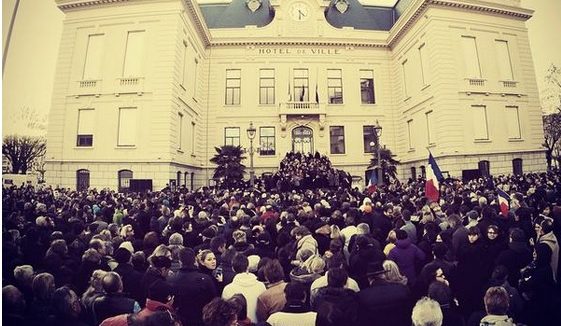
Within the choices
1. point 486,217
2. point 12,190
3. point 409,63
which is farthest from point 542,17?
point 409,63

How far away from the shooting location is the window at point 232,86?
23.2 metres

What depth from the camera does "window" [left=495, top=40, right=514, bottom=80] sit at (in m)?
7.58

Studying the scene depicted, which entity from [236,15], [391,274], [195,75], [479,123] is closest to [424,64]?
[479,123]

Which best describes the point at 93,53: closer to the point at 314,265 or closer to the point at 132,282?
the point at 132,282

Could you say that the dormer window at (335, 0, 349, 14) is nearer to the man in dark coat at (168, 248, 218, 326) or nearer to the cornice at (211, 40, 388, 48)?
the cornice at (211, 40, 388, 48)

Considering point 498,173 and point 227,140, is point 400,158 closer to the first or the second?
point 227,140

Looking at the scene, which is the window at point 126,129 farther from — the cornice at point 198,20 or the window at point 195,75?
the window at point 195,75

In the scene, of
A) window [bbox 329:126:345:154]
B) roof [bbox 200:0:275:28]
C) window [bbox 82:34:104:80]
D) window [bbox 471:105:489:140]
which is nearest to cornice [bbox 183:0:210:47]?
roof [bbox 200:0:275:28]

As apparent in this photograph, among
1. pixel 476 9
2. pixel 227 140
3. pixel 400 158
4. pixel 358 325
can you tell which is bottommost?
pixel 358 325

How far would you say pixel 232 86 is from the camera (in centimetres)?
2327

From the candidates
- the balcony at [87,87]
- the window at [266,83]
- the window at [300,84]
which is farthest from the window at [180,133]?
the window at [300,84]

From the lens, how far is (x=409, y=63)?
67.8 feet

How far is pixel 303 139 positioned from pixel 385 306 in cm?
2052

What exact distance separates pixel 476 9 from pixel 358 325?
11.4 meters
